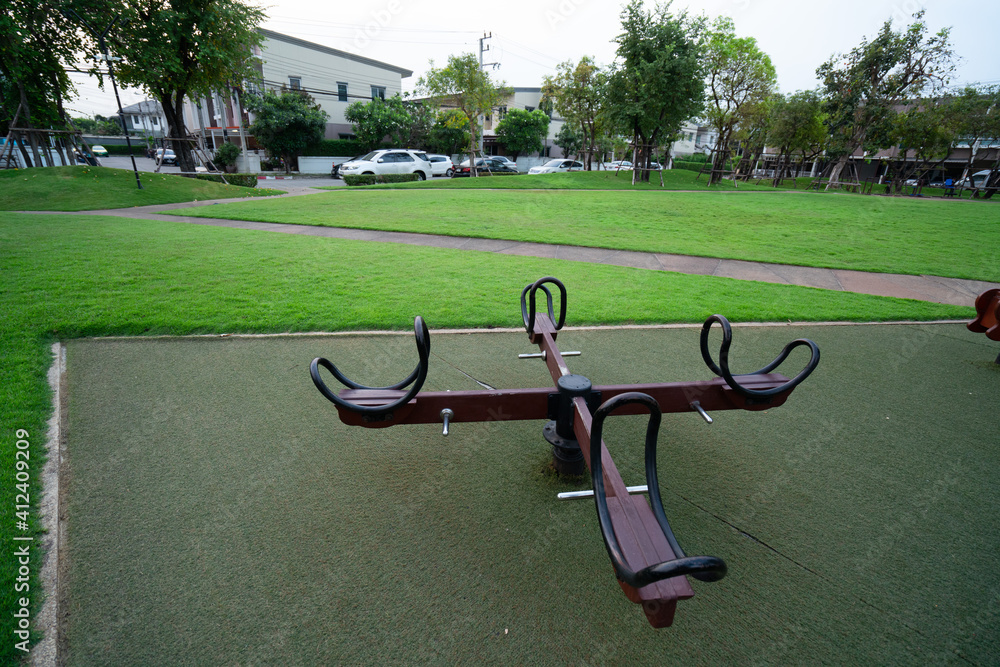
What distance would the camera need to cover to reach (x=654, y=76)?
2206cm

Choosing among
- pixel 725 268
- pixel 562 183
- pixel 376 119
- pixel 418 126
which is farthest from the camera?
pixel 418 126

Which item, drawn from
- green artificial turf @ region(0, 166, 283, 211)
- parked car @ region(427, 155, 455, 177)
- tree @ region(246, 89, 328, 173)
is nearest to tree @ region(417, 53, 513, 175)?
parked car @ region(427, 155, 455, 177)

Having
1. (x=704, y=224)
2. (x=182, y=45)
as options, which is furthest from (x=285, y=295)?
(x=182, y=45)

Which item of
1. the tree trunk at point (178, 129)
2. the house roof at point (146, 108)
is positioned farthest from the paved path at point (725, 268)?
the house roof at point (146, 108)

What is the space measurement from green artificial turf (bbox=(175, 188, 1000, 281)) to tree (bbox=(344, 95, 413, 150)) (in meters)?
24.2

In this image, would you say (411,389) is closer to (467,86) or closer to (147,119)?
(467,86)

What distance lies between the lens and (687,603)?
1.74m

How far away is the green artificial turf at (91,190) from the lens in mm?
11711

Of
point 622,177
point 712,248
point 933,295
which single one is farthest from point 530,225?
point 622,177

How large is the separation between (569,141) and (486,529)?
2110 inches

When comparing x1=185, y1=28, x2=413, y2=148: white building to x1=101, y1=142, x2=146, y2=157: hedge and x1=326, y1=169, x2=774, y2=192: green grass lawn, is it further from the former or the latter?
x1=326, y1=169, x2=774, y2=192: green grass lawn

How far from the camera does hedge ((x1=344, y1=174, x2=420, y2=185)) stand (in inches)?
884

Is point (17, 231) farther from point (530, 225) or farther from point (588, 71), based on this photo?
point (588, 71)

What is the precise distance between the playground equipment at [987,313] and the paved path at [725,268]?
220cm
